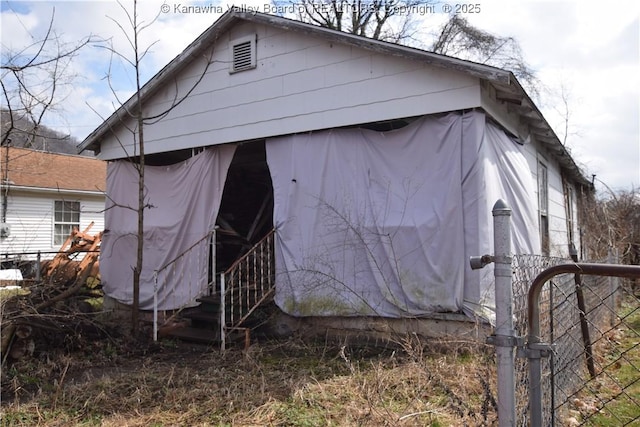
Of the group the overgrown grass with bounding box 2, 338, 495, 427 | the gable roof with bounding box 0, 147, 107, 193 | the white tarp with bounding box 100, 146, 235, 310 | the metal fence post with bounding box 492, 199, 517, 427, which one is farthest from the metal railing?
the gable roof with bounding box 0, 147, 107, 193

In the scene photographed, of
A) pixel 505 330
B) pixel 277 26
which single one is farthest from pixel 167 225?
pixel 505 330

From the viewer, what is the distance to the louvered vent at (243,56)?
8219mm

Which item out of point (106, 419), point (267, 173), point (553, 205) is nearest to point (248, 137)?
point (267, 173)

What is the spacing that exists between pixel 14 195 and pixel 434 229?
641 inches

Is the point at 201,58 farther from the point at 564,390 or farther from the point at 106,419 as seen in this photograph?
the point at 564,390

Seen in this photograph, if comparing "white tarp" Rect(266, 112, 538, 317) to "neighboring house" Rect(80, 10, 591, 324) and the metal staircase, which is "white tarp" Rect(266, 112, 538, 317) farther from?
the metal staircase

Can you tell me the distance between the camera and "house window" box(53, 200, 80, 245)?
708 inches

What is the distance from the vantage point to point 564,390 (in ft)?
12.1

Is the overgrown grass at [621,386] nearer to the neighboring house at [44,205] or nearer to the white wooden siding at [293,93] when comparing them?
the white wooden siding at [293,93]

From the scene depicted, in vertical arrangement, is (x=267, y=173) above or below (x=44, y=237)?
above

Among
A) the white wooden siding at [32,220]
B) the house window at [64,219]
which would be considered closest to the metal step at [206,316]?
the white wooden siding at [32,220]

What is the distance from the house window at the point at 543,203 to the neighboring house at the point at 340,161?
2.08ft

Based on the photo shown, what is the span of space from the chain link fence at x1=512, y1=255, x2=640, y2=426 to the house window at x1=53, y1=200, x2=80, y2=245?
57.4 ft

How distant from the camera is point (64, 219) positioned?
18.3m
